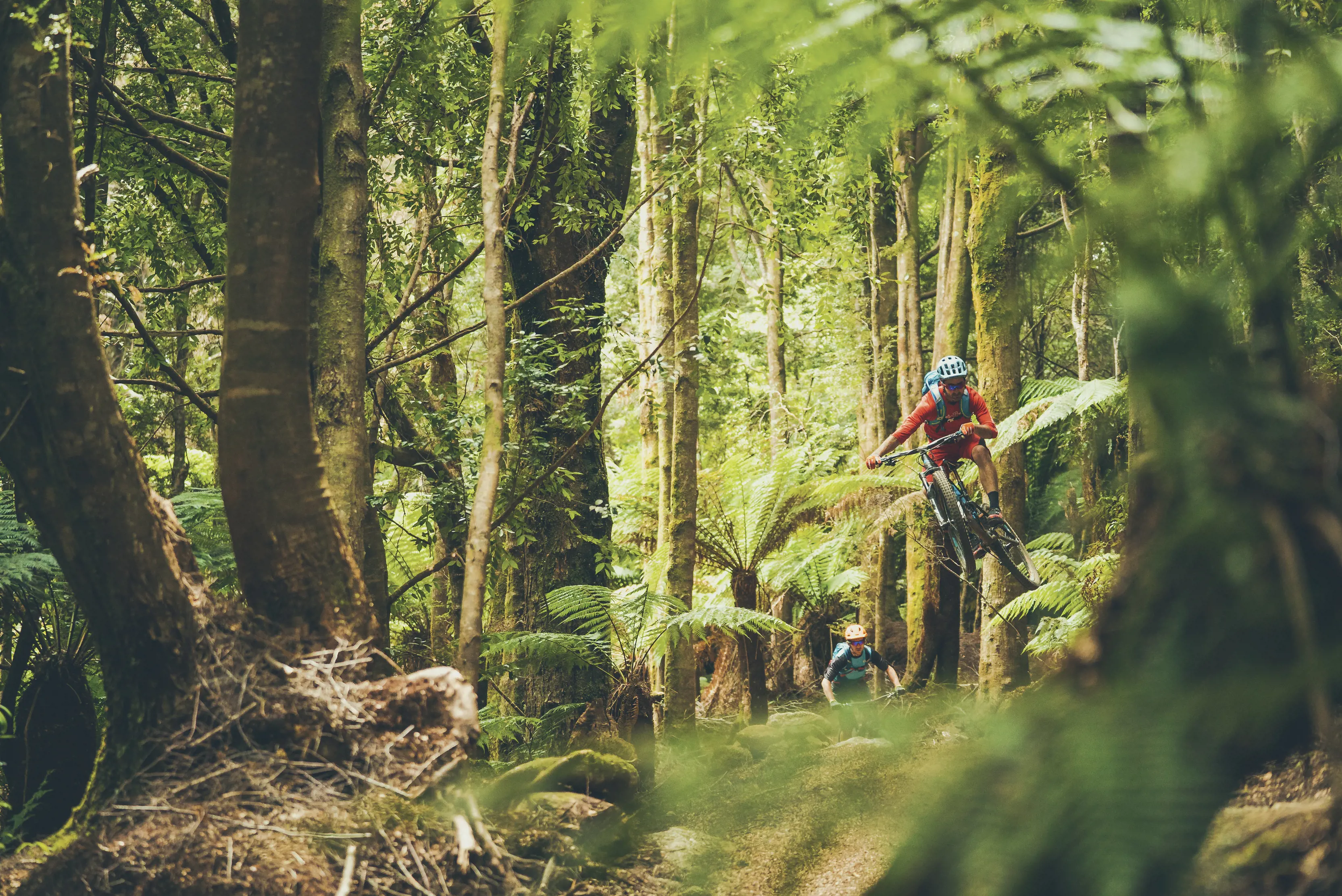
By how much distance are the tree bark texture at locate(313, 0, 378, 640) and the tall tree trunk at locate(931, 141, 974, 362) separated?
5.41m

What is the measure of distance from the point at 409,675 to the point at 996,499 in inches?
200

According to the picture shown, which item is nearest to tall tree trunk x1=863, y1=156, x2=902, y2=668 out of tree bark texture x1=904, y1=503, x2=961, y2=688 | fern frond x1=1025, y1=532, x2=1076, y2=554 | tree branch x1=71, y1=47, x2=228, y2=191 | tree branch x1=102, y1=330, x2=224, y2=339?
tree bark texture x1=904, y1=503, x2=961, y2=688

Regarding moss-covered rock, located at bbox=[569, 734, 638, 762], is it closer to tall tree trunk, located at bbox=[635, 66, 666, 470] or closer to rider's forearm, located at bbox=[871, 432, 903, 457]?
tall tree trunk, located at bbox=[635, 66, 666, 470]

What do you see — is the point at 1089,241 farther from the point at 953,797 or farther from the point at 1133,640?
the point at 953,797

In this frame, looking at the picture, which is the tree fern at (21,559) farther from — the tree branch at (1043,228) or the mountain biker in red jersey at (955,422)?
the tree branch at (1043,228)

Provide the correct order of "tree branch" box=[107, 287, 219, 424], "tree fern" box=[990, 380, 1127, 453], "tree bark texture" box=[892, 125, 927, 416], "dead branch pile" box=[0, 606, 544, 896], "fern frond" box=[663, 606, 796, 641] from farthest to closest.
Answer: "tree bark texture" box=[892, 125, 927, 416] < "tree fern" box=[990, 380, 1127, 453] < "fern frond" box=[663, 606, 796, 641] < "tree branch" box=[107, 287, 219, 424] < "dead branch pile" box=[0, 606, 544, 896]

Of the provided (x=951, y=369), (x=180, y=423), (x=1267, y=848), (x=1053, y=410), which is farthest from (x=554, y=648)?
(x=1267, y=848)

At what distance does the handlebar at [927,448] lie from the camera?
258 inches

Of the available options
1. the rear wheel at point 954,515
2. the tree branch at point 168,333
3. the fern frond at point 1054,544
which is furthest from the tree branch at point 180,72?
the fern frond at point 1054,544

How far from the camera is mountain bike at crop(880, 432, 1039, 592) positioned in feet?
21.9

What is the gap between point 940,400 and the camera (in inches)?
259

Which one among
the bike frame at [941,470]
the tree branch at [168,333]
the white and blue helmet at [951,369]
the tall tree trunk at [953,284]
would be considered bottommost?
the bike frame at [941,470]

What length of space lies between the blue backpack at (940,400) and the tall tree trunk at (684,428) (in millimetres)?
1799

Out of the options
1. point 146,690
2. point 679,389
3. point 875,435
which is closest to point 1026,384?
point 875,435
